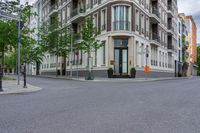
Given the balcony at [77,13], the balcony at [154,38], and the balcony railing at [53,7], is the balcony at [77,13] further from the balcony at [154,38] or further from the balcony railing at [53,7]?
the balcony at [154,38]

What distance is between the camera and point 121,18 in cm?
3309

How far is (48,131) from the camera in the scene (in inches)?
199

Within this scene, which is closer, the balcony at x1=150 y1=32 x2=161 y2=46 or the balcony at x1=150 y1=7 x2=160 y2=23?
the balcony at x1=150 y1=7 x2=160 y2=23

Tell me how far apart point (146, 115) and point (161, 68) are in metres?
41.2

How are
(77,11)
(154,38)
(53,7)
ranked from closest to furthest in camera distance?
1. (77,11)
2. (154,38)
3. (53,7)

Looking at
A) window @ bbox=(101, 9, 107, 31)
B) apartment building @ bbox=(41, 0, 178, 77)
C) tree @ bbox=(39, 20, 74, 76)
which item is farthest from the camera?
tree @ bbox=(39, 20, 74, 76)

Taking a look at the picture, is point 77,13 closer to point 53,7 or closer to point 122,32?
point 122,32

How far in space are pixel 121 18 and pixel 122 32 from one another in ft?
6.00

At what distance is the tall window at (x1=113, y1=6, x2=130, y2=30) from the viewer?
1296 inches

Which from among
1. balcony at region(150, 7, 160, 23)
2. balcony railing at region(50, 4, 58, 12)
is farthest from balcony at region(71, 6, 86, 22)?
balcony at region(150, 7, 160, 23)

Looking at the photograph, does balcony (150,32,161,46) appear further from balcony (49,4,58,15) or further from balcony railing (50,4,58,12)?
balcony railing (50,4,58,12)

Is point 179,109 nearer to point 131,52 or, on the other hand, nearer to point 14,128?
point 14,128

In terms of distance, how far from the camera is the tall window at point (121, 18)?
32906 millimetres

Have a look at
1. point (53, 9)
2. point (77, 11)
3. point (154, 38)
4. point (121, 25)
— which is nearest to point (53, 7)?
point (53, 9)
